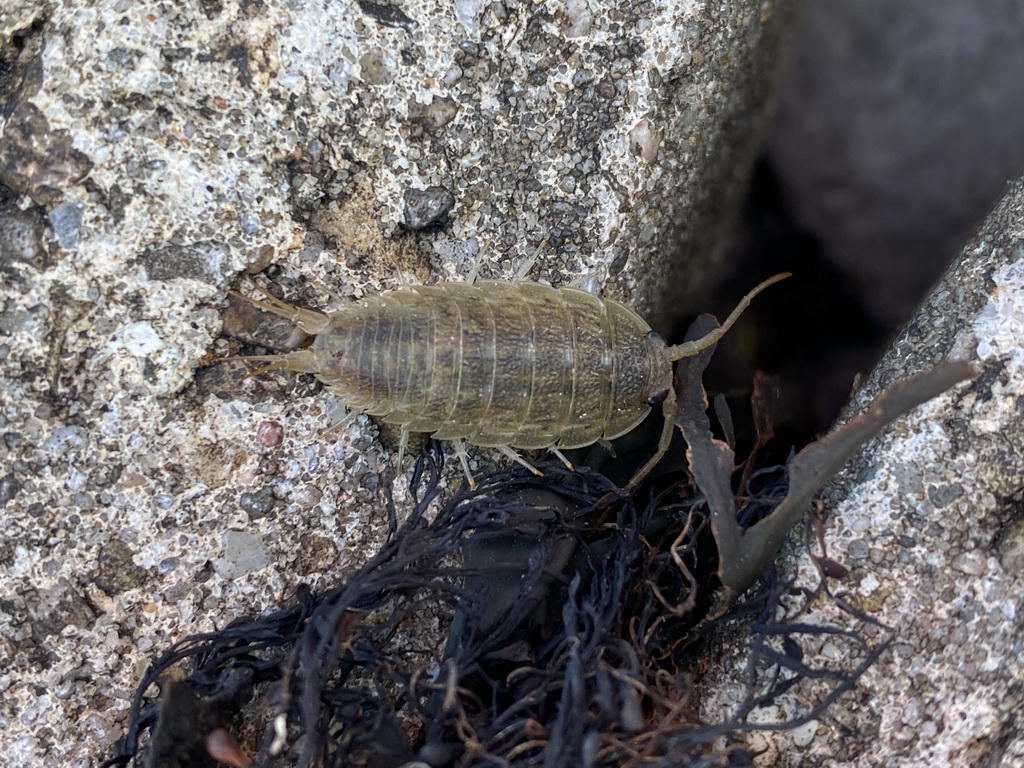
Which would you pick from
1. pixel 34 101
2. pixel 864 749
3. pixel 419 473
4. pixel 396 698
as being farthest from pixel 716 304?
pixel 34 101

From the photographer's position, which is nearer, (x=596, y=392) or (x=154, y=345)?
(x=154, y=345)

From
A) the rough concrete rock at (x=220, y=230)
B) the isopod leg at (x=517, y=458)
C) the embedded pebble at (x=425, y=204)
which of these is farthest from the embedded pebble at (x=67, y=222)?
the isopod leg at (x=517, y=458)

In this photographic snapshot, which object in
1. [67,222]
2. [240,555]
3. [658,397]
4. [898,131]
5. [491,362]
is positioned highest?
[67,222]

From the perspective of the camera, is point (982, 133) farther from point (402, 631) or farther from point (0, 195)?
point (0, 195)

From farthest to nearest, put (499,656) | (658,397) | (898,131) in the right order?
(898,131), (658,397), (499,656)

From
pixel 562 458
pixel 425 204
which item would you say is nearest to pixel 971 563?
pixel 562 458

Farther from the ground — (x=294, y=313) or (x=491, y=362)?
(x=294, y=313)

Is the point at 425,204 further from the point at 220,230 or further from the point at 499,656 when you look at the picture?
the point at 499,656

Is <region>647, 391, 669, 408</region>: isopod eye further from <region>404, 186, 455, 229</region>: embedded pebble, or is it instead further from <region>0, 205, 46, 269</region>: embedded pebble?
<region>0, 205, 46, 269</region>: embedded pebble
